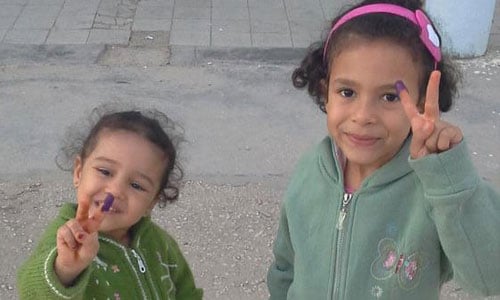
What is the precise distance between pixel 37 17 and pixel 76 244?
4760 millimetres

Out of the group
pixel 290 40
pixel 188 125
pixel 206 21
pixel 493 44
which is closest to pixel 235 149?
pixel 188 125

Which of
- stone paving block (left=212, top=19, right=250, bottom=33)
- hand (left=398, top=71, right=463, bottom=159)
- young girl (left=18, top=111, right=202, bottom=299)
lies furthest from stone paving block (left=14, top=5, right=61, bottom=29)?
hand (left=398, top=71, right=463, bottom=159)

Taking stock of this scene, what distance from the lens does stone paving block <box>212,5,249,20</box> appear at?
6.20 m

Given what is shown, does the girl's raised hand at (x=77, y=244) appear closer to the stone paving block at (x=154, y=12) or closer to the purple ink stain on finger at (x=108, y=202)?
the purple ink stain on finger at (x=108, y=202)

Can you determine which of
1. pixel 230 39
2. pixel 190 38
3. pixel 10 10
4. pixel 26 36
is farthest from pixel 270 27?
pixel 10 10

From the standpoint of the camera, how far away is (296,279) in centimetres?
200

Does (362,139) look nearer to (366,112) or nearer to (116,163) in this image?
(366,112)

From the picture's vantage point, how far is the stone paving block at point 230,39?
5.65 meters

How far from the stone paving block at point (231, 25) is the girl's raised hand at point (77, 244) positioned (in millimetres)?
A: 4352

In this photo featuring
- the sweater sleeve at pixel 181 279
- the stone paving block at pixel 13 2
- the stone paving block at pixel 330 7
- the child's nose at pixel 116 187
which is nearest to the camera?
the child's nose at pixel 116 187

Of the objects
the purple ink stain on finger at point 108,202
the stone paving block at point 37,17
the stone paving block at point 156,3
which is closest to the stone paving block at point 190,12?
the stone paving block at point 156,3

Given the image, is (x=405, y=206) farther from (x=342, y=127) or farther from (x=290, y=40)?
(x=290, y=40)

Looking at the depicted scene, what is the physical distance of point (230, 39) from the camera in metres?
5.73

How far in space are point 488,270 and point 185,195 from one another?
233cm
